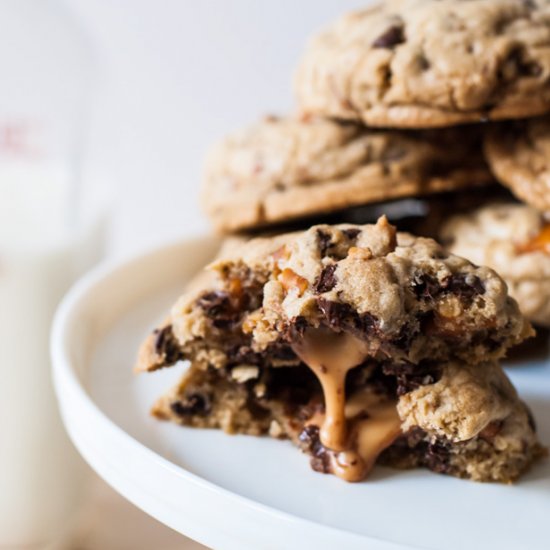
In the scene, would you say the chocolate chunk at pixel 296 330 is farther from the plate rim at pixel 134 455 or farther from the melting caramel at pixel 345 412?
the plate rim at pixel 134 455

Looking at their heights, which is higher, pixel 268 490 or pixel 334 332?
pixel 334 332

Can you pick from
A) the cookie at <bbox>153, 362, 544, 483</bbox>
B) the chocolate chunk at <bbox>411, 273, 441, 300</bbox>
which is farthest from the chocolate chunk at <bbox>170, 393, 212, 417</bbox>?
the chocolate chunk at <bbox>411, 273, 441, 300</bbox>

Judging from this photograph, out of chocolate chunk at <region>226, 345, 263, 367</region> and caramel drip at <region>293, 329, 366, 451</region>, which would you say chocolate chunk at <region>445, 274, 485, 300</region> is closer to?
caramel drip at <region>293, 329, 366, 451</region>

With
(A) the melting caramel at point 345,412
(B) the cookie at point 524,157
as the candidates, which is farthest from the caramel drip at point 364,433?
(B) the cookie at point 524,157

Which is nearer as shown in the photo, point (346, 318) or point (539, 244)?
point (346, 318)

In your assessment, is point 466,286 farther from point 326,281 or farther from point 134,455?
point 134,455

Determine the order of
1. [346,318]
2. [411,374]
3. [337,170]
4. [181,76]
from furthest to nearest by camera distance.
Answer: [181,76], [337,170], [411,374], [346,318]

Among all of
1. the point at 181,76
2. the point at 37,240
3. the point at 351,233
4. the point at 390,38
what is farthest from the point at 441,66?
the point at 181,76
